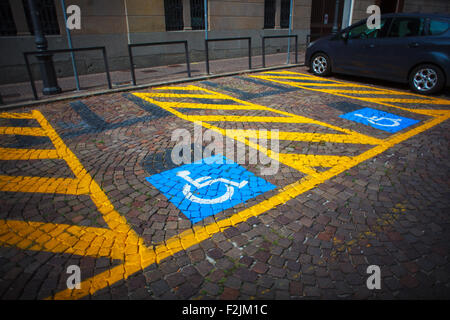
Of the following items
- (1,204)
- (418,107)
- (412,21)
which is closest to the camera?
(1,204)

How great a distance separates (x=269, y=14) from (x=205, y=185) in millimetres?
14713

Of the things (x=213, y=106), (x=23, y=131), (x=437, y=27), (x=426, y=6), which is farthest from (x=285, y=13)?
(x=426, y=6)

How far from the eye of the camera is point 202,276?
2525mm

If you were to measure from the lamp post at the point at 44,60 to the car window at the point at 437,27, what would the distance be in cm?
970

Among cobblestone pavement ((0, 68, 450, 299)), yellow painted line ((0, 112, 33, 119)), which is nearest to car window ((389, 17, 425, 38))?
cobblestone pavement ((0, 68, 450, 299))

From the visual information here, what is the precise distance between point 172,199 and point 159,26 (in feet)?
36.0

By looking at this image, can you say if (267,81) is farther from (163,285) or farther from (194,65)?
(163,285)

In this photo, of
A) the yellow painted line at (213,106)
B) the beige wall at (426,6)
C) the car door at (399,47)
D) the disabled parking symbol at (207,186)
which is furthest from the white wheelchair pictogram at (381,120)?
Result: the beige wall at (426,6)

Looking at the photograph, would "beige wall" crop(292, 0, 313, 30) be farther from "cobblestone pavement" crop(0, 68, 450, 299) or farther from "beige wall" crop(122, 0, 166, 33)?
"cobblestone pavement" crop(0, 68, 450, 299)

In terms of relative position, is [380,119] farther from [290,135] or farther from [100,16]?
[100,16]

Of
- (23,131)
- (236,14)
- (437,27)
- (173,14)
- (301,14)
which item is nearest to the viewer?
(23,131)

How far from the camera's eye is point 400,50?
25.4ft

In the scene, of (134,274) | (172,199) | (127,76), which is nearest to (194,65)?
(127,76)

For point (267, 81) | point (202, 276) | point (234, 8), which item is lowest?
point (202, 276)
